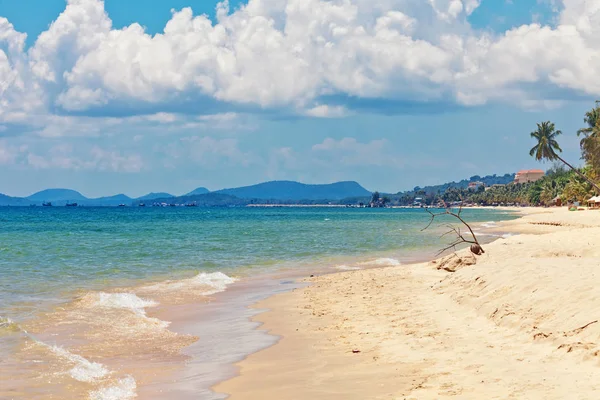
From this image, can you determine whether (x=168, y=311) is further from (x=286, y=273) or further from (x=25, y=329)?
(x=286, y=273)

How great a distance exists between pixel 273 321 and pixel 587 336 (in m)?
8.21

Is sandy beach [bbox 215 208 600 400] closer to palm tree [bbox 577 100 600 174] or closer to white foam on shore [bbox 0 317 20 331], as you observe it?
white foam on shore [bbox 0 317 20 331]

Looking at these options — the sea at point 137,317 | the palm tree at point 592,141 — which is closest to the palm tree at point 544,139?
the palm tree at point 592,141

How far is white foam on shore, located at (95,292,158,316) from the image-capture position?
19328 millimetres

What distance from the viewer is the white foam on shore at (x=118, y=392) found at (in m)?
9.85

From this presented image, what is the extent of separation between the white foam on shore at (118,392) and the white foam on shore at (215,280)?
12.4 metres

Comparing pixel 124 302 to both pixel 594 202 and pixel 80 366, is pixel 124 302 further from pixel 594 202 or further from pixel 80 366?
pixel 594 202

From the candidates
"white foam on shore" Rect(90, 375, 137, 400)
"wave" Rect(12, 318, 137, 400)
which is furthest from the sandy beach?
"wave" Rect(12, 318, 137, 400)

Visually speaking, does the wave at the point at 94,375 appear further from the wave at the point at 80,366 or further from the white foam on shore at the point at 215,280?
the white foam on shore at the point at 215,280

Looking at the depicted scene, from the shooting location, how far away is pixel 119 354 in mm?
13016

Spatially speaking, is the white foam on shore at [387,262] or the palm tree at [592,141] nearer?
the white foam on shore at [387,262]

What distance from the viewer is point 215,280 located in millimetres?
26656

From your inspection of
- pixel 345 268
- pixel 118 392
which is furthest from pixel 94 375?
pixel 345 268

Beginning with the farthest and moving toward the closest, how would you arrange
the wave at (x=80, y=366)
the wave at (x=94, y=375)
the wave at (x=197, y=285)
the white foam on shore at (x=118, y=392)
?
1. the wave at (x=197, y=285)
2. the wave at (x=80, y=366)
3. the wave at (x=94, y=375)
4. the white foam on shore at (x=118, y=392)
